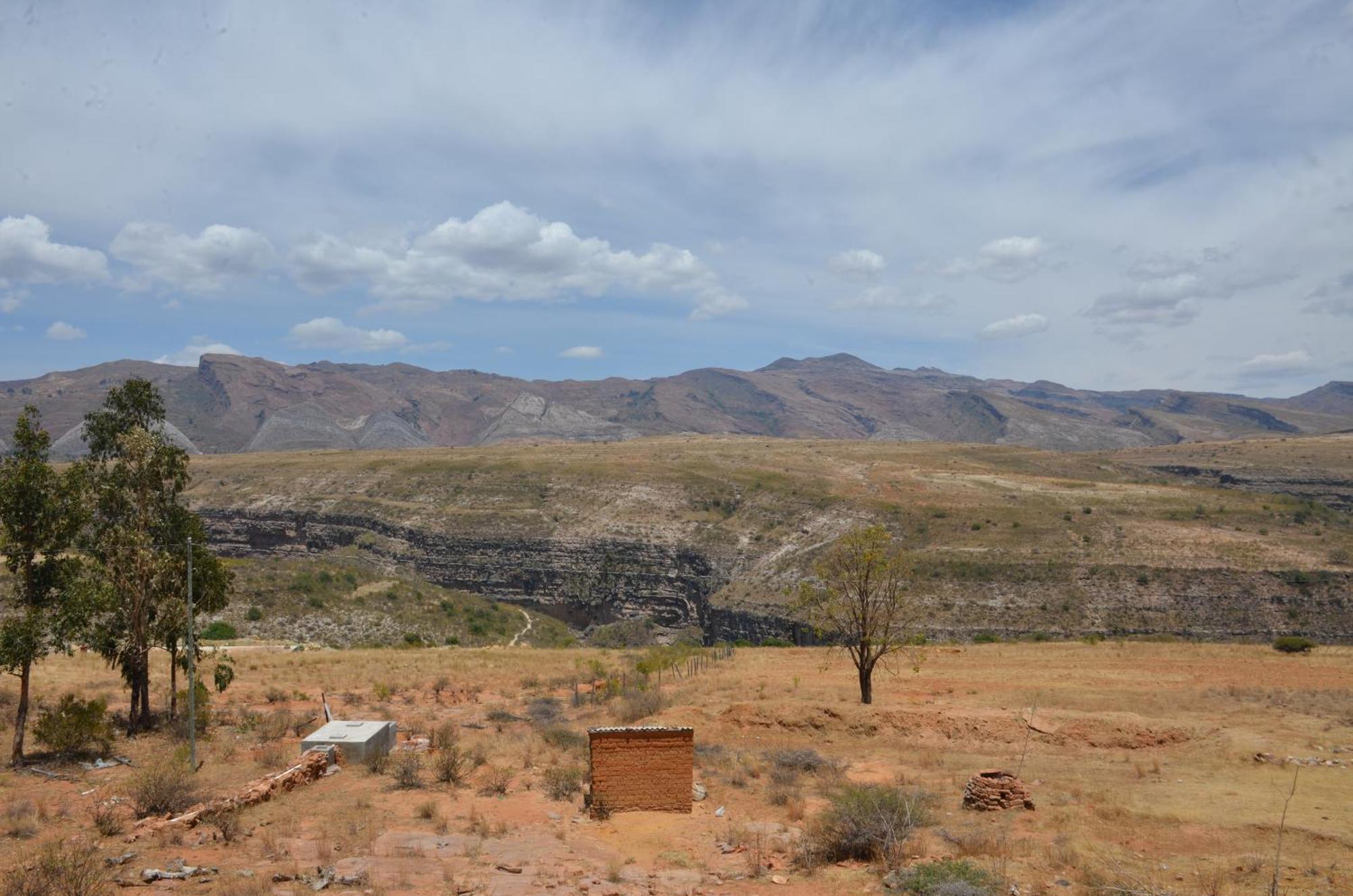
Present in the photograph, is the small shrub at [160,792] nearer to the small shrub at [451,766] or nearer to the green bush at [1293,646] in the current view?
the small shrub at [451,766]

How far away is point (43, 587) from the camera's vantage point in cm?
1866

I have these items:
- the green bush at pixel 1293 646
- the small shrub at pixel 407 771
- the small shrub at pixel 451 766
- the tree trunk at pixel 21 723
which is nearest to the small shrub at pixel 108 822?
the tree trunk at pixel 21 723

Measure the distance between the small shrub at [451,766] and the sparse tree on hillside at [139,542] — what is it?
8.28m

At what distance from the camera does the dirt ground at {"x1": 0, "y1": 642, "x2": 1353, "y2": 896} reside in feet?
42.2

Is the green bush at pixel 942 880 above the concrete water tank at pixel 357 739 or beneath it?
above

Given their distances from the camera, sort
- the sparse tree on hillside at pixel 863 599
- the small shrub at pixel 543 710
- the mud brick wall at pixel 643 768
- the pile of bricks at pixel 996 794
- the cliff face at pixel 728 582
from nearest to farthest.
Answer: the pile of bricks at pixel 996 794, the mud brick wall at pixel 643 768, the small shrub at pixel 543 710, the sparse tree on hillside at pixel 863 599, the cliff face at pixel 728 582

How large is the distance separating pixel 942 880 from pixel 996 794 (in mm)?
4899

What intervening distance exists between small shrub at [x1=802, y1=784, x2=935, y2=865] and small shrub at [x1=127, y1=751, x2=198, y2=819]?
1124cm

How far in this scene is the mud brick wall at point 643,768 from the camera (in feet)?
54.6

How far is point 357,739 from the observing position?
65.3ft

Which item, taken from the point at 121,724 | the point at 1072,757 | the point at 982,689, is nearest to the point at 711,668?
the point at 982,689

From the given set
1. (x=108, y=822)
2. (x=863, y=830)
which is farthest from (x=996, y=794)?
(x=108, y=822)

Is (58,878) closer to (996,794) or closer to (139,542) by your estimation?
(139,542)

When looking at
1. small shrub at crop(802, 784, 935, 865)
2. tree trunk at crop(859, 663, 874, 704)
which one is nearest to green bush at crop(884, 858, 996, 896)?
small shrub at crop(802, 784, 935, 865)
